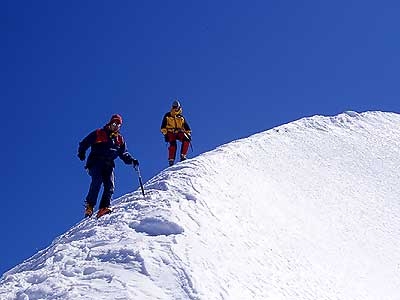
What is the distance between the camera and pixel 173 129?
19.3 meters

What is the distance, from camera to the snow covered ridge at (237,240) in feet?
33.3

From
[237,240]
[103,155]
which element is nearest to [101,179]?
[103,155]

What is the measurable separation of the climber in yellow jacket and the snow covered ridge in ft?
3.91

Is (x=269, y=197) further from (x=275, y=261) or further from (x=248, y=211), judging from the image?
(x=275, y=261)

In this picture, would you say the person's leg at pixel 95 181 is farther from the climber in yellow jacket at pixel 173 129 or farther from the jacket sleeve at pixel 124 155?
the climber in yellow jacket at pixel 173 129

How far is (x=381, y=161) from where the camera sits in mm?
23016

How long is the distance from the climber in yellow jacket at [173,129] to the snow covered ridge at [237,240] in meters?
1.19

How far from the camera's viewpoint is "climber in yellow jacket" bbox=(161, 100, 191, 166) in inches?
758

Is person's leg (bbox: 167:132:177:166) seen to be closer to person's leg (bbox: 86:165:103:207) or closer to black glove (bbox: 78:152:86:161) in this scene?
person's leg (bbox: 86:165:103:207)

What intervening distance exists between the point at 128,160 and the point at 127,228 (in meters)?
2.68

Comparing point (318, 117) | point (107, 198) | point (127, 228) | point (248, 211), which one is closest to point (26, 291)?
point (127, 228)

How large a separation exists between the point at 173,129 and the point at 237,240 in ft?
24.2

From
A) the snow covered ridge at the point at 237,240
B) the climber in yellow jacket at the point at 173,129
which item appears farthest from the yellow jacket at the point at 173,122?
the snow covered ridge at the point at 237,240

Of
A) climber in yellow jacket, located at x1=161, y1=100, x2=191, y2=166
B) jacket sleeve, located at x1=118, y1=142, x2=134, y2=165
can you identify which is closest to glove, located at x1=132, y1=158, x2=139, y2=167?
jacket sleeve, located at x1=118, y1=142, x2=134, y2=165
